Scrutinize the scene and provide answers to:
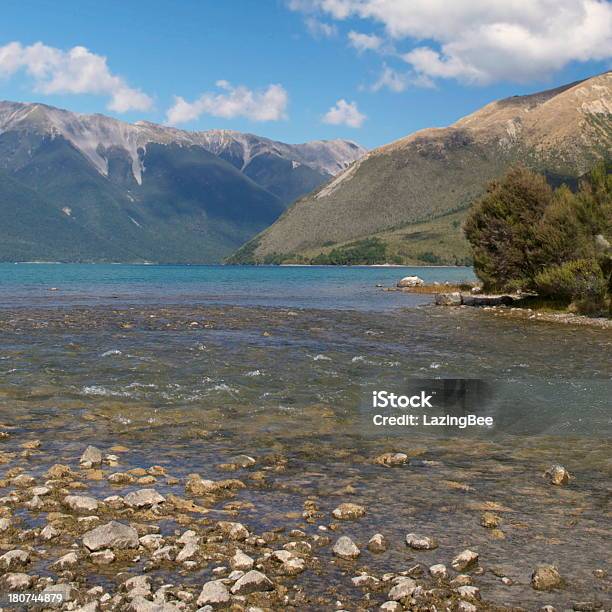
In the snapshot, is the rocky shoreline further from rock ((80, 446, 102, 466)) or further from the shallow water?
rock ((80, 446, 102, 466))

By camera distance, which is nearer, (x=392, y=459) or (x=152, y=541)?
(x=152, y=541)

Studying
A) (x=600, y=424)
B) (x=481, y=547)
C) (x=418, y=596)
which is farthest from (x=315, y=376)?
(x=418, y=596)

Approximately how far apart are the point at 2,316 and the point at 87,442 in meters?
36.2

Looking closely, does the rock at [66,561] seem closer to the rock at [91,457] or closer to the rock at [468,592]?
the rock at [91,457]

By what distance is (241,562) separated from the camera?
26.0 ft

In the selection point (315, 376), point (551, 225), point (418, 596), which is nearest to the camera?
→ point (418, 596)

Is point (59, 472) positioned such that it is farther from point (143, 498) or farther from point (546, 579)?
point (546, 579)

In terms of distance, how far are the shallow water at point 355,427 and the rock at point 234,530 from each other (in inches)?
25.3

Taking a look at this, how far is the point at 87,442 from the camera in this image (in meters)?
13.9

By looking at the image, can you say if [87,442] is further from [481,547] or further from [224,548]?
[481,547]

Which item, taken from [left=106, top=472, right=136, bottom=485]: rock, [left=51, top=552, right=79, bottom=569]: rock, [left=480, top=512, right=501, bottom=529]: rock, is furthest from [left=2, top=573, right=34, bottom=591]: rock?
[left=480, top=512, right=501, bottom=529]: rock

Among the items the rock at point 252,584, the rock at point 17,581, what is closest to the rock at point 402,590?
the rock at point 252,584

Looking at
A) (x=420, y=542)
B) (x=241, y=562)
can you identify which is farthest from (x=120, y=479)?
(x=420, y=542)

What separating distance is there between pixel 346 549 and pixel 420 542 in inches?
42.5
